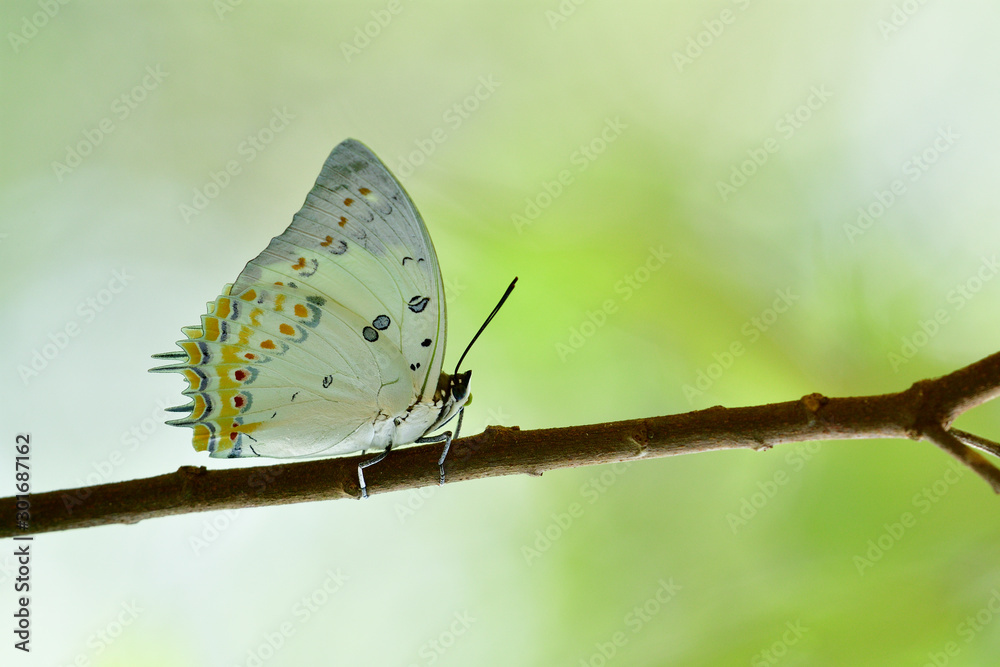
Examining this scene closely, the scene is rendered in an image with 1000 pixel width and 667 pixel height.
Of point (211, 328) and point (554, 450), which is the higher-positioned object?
point (211, 328)

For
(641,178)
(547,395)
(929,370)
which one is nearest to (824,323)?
(929,370)

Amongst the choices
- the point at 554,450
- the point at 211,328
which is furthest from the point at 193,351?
the point at 554,450

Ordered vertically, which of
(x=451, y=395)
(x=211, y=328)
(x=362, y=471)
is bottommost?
(x=362, y=471)

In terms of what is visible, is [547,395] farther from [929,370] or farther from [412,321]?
[929,370]

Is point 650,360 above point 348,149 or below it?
below

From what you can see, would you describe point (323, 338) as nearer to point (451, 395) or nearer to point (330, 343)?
point (330, 343)

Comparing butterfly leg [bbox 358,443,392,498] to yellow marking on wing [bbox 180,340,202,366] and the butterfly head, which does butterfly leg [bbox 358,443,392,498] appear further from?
yellow marking on wing [bbox 180,340,202,366]
